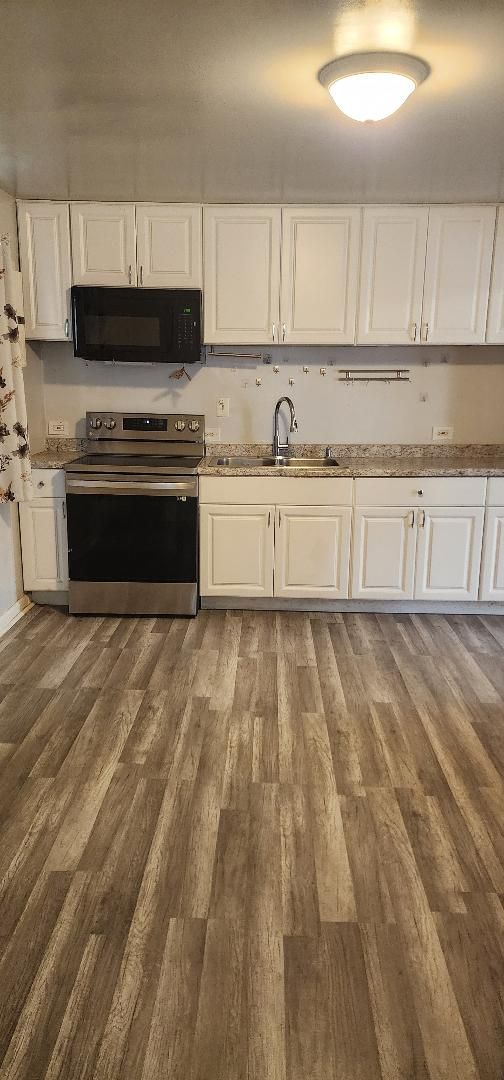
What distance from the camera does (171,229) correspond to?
410 centimetres

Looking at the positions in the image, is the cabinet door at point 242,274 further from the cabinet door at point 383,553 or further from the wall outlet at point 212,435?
the cabinet door at point 383,553

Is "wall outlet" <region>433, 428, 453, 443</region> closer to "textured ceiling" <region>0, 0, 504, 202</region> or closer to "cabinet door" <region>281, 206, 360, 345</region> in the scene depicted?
"cabinet door" <region>281, 206, 360, 345</region>

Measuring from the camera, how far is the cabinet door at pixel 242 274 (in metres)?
4.09

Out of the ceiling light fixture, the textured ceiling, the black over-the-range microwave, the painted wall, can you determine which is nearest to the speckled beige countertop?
the painted wall

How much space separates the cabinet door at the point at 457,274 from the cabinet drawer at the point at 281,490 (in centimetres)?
99

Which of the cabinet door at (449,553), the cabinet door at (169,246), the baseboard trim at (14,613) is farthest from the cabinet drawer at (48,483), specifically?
the cabinet door at (449,553)

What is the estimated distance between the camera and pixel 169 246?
13.5 feet

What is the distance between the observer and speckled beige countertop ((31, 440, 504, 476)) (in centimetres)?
411

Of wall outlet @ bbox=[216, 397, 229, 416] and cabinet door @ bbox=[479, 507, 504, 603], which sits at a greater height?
wall outlet @ bbox=[216, 397, 229, 416]

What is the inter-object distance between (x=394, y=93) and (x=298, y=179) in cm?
138

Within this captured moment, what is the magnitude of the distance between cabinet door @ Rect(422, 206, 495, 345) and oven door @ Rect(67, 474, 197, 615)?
1.64 m

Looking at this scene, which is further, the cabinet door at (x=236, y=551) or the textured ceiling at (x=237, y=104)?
the cabinet door at (x=236, y=551)

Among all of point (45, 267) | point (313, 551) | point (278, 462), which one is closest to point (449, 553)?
point (313, 551)

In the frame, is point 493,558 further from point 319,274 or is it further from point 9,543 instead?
point 9,543
